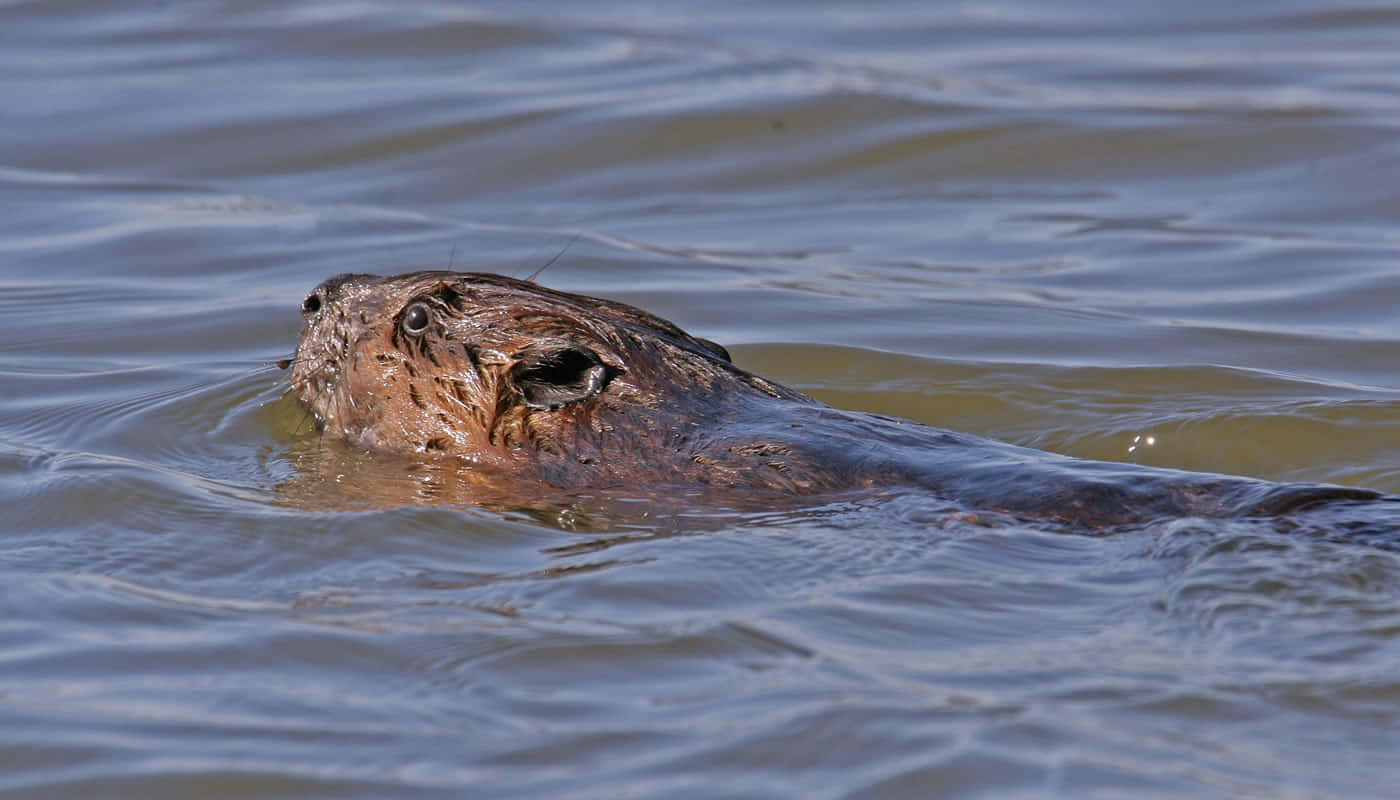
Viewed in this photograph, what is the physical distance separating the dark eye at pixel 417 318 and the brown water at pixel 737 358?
432 millimetres

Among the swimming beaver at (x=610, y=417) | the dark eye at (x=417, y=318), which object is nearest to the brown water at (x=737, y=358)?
the swimming beaver at (x=610, y=417)

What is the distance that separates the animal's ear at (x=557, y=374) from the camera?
547 cm

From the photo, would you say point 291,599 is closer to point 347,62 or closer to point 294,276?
point 294,276

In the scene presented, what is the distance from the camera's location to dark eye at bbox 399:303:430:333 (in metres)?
5.65

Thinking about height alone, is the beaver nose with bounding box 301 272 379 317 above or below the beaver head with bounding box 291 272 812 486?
above

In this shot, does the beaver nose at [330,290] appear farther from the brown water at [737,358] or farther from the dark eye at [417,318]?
the brown water at [737,358]

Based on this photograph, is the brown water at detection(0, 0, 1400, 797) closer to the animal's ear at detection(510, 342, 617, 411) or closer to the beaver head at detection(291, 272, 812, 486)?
the beaver head at detection(291, 272, 812, 486)

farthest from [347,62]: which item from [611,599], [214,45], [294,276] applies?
[611,599]

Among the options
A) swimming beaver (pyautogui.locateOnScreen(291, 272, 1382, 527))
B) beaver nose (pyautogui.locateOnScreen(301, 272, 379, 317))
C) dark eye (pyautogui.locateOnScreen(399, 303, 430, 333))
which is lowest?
swimming beaver (pyautogui.locateOnScreen(291, 272, 1382, 527))

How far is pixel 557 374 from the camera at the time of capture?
553 centimetres

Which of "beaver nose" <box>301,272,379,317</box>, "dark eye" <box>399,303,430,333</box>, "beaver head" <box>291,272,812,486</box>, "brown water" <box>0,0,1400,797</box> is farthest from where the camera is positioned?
"beaver nose" <box>301,272,379,317</box>

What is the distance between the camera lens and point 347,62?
42.2 feet

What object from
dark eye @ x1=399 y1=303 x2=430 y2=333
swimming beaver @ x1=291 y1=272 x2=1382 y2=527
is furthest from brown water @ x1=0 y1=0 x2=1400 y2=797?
dark eye @ x1=399 y1=303 x2=430 y2=333

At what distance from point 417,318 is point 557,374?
0.46 metres
